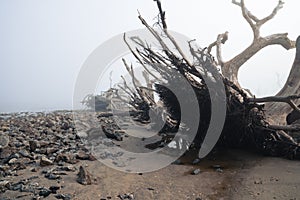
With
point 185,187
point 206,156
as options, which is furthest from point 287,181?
point 206,156

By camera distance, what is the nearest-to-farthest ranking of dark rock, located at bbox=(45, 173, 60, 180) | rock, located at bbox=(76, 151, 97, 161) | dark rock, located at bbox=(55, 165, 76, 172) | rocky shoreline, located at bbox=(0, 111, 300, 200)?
rocky shoreline, located at bbox=(0, 111, 300, 200)
dark rock, located at bbox=(45, 173, 60, 180)
dark rock, located at bbox=(55, 165, 76, 172)
rock, located at bbox=(76, 151, 97, 161)

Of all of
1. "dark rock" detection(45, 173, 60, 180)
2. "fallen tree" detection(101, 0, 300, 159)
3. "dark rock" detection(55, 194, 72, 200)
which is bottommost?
"dark rock" detection(55, 194, 72, 200)

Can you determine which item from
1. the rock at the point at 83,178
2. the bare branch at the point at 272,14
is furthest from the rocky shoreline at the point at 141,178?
the bare branch at the point at 272,14

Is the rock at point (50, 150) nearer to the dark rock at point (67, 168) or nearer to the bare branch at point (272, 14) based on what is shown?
the dark rock at point (67, 168)

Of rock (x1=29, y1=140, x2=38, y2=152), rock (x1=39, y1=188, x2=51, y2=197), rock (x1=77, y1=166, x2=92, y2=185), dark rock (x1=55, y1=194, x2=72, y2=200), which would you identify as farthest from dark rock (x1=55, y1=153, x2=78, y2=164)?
dark rock (x1=55, y1=194, x2=72, y2=200)

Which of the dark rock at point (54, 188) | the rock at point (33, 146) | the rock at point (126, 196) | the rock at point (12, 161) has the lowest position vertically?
the rock at point (126, 196)

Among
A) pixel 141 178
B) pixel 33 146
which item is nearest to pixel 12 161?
pixel 33 146

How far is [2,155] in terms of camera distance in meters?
6.50

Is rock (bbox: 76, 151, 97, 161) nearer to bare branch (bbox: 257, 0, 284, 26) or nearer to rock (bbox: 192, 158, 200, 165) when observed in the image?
rock (bbox: 192, 158, 200, 165)

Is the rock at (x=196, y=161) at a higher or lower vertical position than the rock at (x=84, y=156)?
lower

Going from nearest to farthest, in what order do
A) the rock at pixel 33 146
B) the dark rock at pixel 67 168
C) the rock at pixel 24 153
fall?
the dark rock at pixel 67 168 < the rock at pixel 24 153 < the rock at pixel 33 146

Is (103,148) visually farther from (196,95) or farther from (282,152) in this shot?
(282,152)

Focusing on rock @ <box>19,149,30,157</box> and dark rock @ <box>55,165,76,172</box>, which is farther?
rock @ <box>19,149,30,157</box>

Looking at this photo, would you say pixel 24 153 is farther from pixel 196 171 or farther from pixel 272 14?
pixel 272 14
